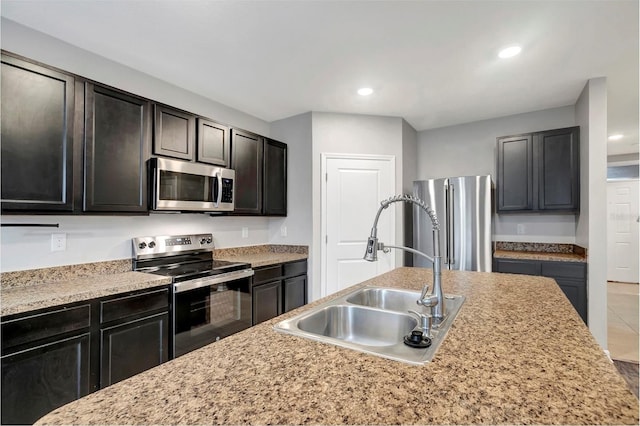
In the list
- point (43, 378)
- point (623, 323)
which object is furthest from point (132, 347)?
point (623, 323)

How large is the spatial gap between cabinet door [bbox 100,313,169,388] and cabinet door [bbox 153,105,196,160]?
4.19 ft

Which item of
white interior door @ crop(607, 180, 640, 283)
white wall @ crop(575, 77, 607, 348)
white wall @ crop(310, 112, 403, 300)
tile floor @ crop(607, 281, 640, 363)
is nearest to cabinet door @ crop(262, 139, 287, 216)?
white wall @ crop(310, 112, 403, 300)

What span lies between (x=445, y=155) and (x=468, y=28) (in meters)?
2.46

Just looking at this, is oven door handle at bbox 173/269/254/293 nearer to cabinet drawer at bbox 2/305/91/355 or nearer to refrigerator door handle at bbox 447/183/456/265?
cabinet drawer at bbox 2/305/91/355

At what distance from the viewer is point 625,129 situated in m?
4.54

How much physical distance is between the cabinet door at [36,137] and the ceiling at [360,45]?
1.51 ft

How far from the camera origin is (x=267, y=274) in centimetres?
311

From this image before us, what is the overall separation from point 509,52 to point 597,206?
1650 millimetres

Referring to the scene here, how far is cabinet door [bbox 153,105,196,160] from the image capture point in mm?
2477

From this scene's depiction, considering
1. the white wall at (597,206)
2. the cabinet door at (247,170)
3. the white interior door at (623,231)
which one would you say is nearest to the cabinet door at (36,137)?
the cabinet door at (247,170)

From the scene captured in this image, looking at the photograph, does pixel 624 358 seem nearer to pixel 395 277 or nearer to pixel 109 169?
pixel 395 277

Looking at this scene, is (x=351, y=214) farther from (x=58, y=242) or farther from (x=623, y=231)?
(x=623, y=231)

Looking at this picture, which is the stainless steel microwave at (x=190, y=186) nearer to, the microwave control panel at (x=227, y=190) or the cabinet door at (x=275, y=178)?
the microwave control panel at (x=227, y=190)

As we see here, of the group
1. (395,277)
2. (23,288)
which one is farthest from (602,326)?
(23,288)
